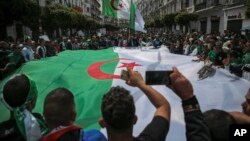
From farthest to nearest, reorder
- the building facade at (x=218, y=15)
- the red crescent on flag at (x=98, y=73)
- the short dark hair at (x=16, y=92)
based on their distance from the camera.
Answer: the building facade at (x=218, y=15)
the red crescent on flag at (x=98, y=73)
the short dark hair at (x=16, y=92)

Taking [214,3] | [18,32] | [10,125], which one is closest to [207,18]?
[214,3]

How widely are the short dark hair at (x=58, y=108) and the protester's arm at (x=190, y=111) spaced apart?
2.30ft

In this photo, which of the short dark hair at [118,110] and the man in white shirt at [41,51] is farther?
the man in white shirt at [41,51]

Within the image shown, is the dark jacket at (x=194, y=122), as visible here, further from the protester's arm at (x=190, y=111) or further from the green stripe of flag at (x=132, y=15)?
the green stripe of flag at (x=132, y=15)

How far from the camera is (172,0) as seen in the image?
65062 millimetres

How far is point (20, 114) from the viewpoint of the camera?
8.14 ft

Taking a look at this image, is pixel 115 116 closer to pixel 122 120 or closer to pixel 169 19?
pixel 122 120

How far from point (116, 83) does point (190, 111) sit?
13.7ft

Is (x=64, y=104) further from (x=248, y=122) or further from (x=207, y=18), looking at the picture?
(x=207, y=18)

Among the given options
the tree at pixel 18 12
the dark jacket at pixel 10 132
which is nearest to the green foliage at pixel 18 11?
the tree at pixel 18 12

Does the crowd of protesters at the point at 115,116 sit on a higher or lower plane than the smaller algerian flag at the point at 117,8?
lower

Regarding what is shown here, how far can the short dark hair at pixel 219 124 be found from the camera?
199cm

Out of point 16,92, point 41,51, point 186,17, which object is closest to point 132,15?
point 41,51

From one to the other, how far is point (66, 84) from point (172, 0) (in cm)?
6106
